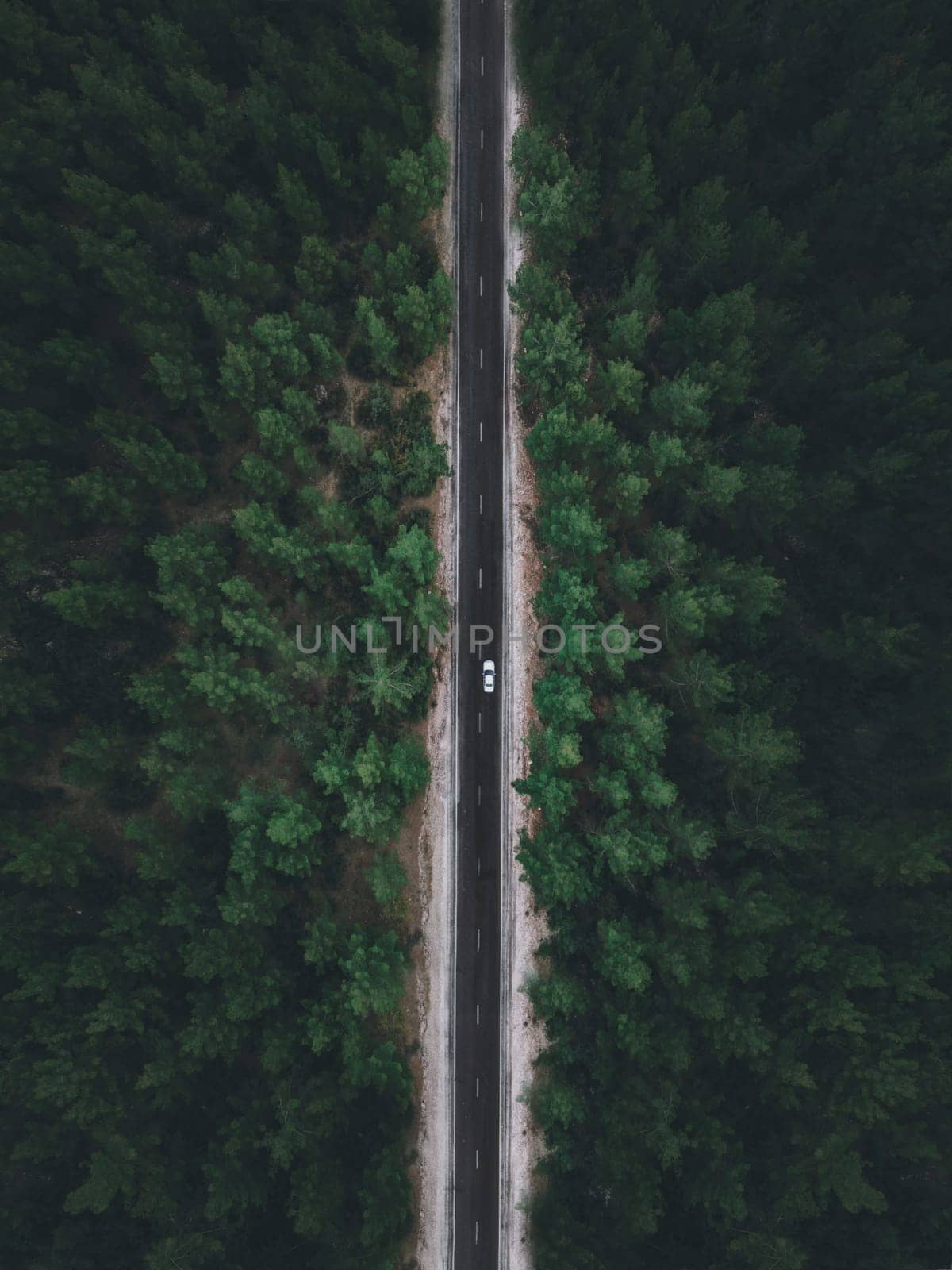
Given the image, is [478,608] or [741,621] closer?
[741,621]

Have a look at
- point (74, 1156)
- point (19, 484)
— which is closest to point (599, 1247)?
point (74, 1156)

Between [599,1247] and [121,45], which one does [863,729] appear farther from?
[121,45]

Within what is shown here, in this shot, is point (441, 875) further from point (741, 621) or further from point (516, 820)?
point (741, 621)

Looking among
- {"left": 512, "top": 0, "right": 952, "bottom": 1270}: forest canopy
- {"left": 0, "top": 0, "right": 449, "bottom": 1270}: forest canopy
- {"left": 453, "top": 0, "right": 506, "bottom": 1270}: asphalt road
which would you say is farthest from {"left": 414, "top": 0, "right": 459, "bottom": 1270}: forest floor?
{"left": 512, "top": 0, "right": 952, "bottom": 1270}: forest canopy

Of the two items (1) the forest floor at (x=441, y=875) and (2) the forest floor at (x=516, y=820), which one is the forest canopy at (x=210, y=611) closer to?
(1) the forest floor at (x=441, y=875)

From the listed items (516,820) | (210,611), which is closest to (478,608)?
(516,820)

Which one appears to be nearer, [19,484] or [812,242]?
[19,484]
